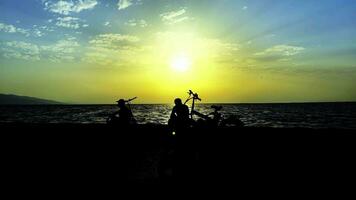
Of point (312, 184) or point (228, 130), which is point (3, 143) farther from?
point (312, 184)

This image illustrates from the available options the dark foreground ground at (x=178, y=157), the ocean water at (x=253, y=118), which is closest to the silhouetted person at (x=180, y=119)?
the dark foreground ground at (x=178, y=157)

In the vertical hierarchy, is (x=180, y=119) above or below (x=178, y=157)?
above

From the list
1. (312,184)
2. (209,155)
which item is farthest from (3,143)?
(312,184)

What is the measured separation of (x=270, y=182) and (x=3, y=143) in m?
13.8

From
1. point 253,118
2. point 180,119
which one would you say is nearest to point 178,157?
point 180,119

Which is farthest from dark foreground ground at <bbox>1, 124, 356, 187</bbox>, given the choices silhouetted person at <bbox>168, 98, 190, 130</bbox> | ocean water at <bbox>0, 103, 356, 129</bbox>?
ocean water at <bbox>0, 103, 356, 129</bbox>

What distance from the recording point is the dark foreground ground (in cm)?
945

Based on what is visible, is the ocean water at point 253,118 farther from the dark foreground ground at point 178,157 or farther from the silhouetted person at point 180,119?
the silhouetted person at point 180,119

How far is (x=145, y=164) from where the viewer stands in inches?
470

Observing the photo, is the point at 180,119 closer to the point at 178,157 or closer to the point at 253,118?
the point at 178,157

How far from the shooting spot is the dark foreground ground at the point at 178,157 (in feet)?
31.0

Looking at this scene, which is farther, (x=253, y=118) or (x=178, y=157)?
(x=253, y=118)

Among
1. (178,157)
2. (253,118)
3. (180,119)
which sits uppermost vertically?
(180,119)

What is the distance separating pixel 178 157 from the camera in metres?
8.73
